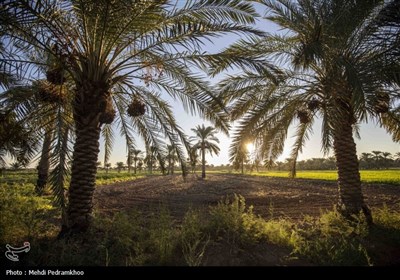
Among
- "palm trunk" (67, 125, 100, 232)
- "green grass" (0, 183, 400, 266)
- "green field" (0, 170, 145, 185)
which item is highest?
"palm trunk" (67, 125, 100, 232)

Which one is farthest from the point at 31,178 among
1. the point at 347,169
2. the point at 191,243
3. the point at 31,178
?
the point at 347,169

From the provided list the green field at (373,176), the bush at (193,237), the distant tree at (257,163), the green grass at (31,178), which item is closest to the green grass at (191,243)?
the bush at (193,237)

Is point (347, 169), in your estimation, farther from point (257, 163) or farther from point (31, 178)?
point (31, 178)

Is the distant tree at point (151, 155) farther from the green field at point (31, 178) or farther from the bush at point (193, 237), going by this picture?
the green field at point (31, 178)

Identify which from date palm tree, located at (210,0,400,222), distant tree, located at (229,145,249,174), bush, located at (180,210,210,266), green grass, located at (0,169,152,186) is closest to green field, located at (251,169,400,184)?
date palm tree, located at (210,0,400,222)

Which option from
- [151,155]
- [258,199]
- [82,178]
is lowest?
[258,199]

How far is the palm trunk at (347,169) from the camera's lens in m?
7.77

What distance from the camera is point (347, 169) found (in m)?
7.98

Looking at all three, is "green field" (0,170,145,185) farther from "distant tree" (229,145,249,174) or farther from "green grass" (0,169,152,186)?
"distant tree" (229,145,249,174)

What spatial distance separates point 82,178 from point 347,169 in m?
7.48

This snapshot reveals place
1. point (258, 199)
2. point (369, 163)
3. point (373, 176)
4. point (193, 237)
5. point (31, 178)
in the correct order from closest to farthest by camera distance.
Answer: point (193, 237), point (258, 199), point (373, 176), point (31, 178), point (369, 163)

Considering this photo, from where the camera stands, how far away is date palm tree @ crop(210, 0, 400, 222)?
6.02 meters

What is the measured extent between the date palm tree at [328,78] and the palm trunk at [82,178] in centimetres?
381

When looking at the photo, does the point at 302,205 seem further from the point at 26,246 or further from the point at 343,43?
the point at 26,246
